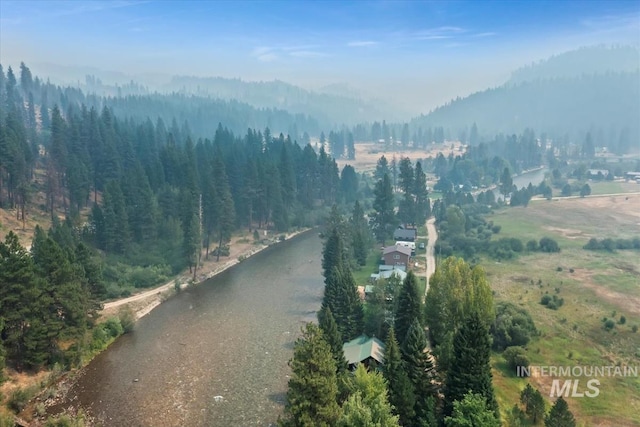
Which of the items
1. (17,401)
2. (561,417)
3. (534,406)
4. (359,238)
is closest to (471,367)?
(561,417)

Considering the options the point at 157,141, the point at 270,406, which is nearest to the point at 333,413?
Result: the point at 270,406

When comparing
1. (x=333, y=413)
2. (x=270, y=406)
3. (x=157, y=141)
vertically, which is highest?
(x=157, y=141)

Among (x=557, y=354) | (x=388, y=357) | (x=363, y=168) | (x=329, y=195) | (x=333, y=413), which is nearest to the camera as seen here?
(x=333, y=413)

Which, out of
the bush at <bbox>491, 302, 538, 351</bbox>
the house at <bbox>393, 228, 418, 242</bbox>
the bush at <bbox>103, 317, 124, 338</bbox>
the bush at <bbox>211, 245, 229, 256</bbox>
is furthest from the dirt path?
the bush at <bbox>103, 317, 124, 338</bbox>

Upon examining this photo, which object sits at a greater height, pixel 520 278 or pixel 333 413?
pixel 333 413

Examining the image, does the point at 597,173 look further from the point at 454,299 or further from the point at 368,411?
the point at 368,411

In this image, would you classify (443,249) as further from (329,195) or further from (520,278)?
(329,195)

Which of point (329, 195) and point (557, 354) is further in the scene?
point (329, 195)
